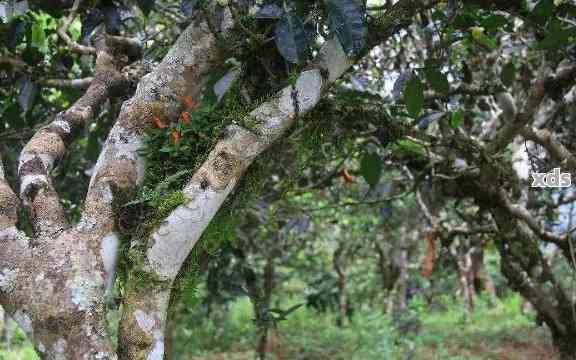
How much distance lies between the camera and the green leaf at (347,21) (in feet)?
5.48

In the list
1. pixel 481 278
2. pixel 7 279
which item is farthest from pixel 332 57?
pixel 481 278

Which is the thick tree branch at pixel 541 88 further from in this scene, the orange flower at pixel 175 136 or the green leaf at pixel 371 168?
the orange flower at pixel 175 136

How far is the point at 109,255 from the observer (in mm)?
1588

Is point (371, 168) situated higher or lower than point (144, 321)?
higher

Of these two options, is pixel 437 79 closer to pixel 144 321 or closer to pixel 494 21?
pixel 494 21

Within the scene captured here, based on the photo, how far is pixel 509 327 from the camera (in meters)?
6.75

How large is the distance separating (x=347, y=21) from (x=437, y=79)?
0.88 metres

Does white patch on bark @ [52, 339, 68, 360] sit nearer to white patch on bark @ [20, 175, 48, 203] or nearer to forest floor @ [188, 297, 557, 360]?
white patch on bark @ [20, 175, 48, 203]

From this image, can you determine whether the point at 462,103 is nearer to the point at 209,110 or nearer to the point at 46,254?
the point at 209,110

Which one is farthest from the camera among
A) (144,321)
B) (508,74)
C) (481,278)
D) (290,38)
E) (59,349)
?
(481,278)

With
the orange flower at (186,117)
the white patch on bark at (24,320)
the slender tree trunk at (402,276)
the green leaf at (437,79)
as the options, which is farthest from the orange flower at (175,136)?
the slender tree trunk at (402,276)

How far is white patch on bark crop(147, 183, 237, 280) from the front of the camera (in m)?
1.54

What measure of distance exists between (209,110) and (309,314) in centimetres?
856

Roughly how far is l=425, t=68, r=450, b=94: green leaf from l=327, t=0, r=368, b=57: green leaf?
79 cm
